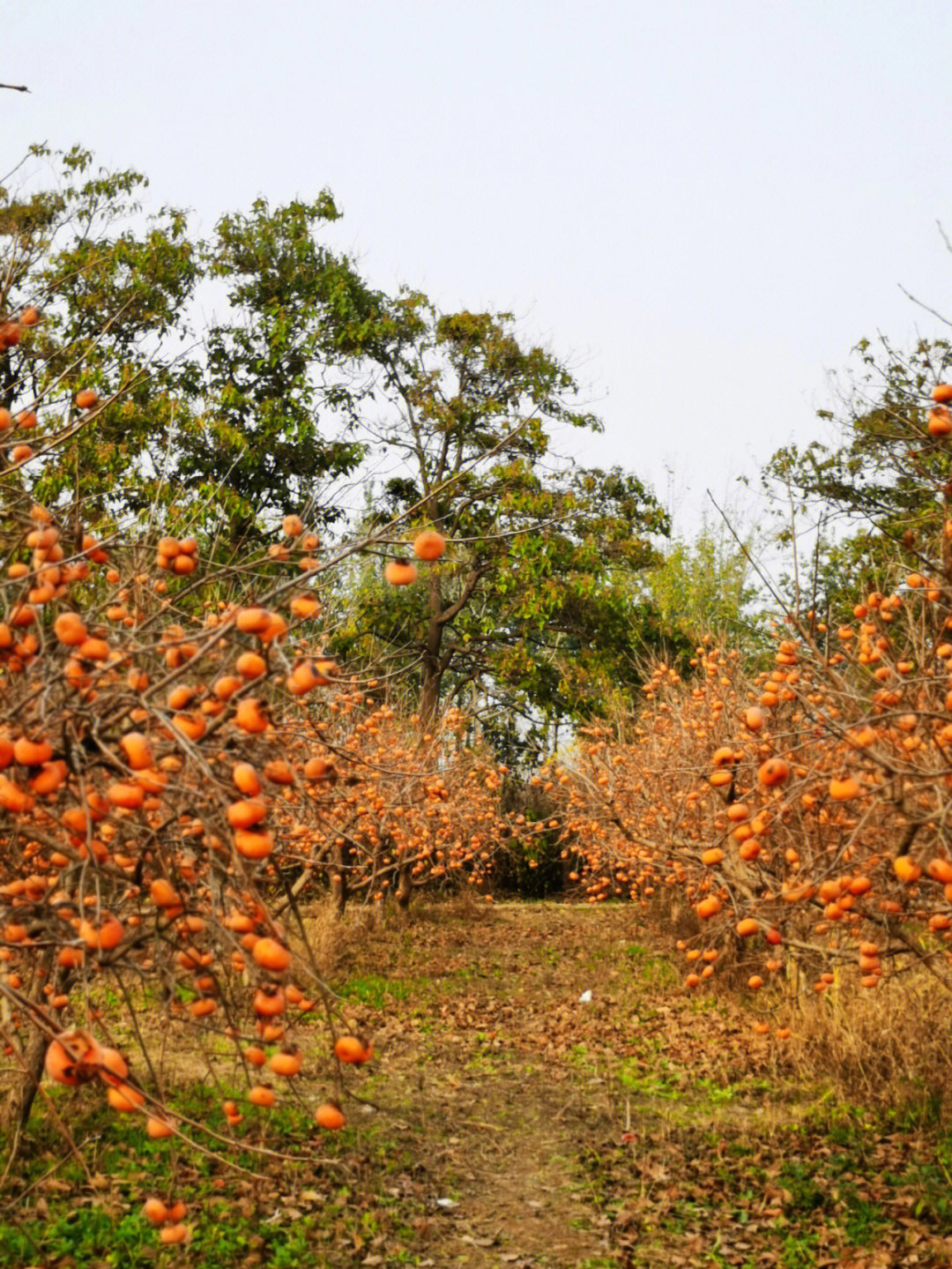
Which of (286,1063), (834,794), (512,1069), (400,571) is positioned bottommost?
(512,1069)

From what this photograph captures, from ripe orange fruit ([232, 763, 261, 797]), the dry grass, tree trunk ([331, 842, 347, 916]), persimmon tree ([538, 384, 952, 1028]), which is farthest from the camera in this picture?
tree trunk ([331, 842, 347, 916])

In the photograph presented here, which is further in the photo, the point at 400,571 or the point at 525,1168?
the point at 525,1168

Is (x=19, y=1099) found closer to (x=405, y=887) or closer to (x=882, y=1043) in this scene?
(x=882, y=1043)

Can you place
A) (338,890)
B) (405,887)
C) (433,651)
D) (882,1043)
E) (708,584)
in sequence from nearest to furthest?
(882,1043) → (338,890) → (405,887) → (433,651) → (708,584)

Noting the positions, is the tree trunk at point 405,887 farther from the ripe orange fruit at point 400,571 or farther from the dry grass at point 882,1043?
the ripe orange fruit at point 400,571

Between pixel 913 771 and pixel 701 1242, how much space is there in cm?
325

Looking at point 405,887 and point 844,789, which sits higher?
point 844,789

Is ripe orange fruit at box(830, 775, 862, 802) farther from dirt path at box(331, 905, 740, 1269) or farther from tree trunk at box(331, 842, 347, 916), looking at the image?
tree trunk at box(331, 842, 347, 916)

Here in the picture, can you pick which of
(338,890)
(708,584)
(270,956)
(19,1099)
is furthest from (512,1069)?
(708,584)

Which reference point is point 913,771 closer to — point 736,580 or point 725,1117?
point 725,1117

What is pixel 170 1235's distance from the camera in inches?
82.9

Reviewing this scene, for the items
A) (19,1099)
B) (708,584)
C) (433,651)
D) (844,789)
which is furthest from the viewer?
(708,584)

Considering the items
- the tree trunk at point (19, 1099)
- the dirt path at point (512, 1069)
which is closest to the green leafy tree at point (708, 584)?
the dirt path at point (512, 1069)

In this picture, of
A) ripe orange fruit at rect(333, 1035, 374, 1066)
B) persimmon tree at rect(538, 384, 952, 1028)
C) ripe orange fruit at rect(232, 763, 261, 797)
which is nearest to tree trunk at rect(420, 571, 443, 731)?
persimmon tree at rect(538, 384, 952, 1028)
